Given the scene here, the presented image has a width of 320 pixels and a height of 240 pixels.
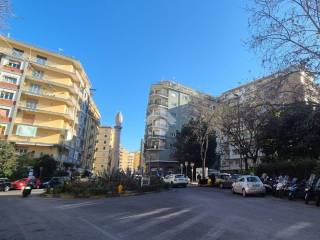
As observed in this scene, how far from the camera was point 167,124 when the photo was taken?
276 feet

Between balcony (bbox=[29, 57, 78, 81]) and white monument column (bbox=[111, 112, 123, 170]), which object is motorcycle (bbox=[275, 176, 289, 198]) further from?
balcony (bbox=[29, 57, 78, 81])

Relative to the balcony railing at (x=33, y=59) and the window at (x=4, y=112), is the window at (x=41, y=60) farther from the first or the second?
the window at (x=4, y=112)

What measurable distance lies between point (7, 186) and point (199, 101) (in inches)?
1019

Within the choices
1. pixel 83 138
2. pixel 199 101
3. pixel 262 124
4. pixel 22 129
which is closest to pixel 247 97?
pixel 262 124

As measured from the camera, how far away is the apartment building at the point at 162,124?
80750 millimetres

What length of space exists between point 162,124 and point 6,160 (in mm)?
47450

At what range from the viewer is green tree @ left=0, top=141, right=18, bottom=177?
40.1 m

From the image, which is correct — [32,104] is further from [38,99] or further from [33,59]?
→ [33,59]

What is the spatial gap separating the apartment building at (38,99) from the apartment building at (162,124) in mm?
23674

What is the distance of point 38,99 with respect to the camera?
181ft

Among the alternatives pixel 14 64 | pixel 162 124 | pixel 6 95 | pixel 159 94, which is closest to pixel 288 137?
pixel 6 95

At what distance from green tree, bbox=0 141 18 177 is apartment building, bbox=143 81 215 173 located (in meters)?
40.2

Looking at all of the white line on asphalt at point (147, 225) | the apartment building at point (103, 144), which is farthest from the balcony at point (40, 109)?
the apartment building at point (103, 144)

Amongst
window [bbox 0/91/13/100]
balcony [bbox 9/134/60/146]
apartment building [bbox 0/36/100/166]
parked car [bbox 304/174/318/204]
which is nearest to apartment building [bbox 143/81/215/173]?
apartment building [bbox 0/36/100/166]
